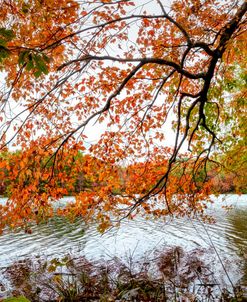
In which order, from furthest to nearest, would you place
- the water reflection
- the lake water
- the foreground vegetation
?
the lake water
the water reflection
the foreground vegetation

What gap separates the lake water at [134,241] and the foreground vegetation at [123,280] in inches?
39.0

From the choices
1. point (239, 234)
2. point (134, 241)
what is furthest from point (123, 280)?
point (239, 234)

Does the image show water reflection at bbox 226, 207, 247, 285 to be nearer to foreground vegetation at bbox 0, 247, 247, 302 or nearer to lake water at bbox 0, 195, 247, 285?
lake water at bbox 0, 195, 247, 285

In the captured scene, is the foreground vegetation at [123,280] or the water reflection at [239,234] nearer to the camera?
the foreground vegetation at [123,280]

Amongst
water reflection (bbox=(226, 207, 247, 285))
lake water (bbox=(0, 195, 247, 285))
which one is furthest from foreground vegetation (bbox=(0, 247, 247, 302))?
water reflection (bbox=(226, 207, 247, 285))

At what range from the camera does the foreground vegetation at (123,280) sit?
7.85 m

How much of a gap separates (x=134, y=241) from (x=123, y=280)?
23.5 feet

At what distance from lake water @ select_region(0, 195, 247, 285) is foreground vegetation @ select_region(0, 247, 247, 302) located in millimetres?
990

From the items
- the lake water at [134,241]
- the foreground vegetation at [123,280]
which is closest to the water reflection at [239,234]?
the lake water at [134,241]

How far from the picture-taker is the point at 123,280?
952cm

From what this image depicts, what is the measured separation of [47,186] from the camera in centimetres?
597

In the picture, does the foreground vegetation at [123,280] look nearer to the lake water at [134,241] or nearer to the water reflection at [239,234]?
the lake water at [134,241]

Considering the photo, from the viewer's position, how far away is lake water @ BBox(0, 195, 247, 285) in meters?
13.3

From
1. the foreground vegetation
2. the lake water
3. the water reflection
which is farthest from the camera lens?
the lake water
